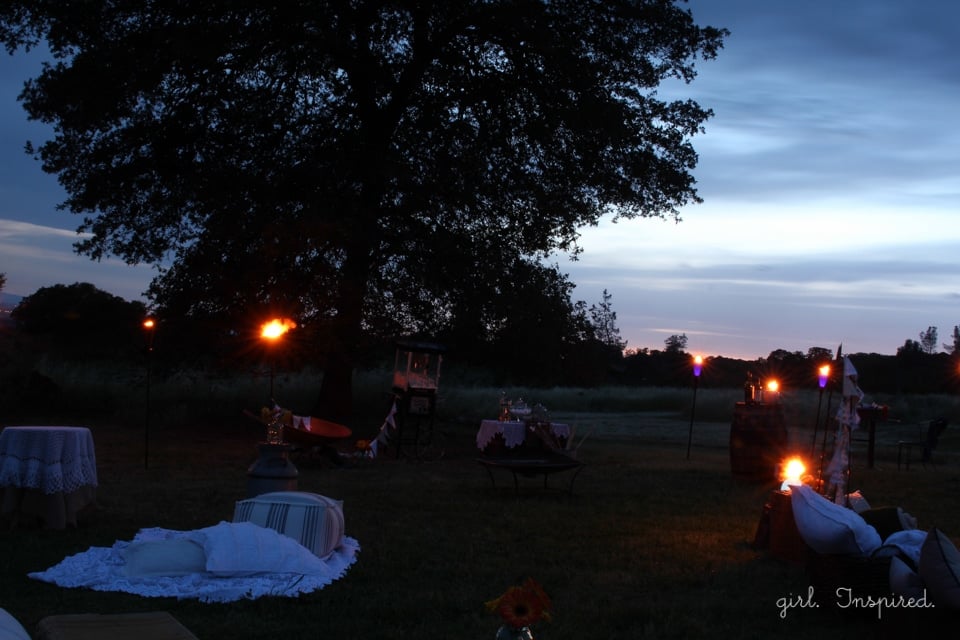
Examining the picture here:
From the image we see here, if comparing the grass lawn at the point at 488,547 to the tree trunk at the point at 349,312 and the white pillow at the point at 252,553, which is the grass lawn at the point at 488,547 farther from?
the tree trunk at the point at 349,312

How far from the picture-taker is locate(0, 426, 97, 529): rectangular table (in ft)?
27.5

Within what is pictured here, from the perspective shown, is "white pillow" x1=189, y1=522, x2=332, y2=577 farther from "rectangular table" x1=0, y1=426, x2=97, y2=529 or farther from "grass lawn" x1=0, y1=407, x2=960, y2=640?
"rectangular table" x1=0, y1=426, x2=97, y2=529

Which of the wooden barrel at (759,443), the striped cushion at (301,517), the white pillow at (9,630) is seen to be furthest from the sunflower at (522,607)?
the wooden barrel at (759,443)

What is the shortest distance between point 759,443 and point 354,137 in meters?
9.17

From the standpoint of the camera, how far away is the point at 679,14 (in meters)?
19.9

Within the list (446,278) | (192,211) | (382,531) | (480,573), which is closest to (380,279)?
(446,278)

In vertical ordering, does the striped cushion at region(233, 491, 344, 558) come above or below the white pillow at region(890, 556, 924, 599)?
below

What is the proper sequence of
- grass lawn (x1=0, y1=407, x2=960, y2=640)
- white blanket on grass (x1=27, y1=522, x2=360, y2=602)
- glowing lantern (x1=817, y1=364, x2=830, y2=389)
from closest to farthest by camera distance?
grass lawn (x1=0, y1=407, x2=960, y2=640)
white blanket on grass (x1=27, y1=522, x2=360, y2=602)
glowing lantern (x1=817, y1=364, x2=830, y2=389)

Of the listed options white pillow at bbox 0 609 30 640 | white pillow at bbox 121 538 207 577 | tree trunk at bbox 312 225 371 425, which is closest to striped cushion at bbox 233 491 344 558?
white pillow at bbox 121 538 207 577

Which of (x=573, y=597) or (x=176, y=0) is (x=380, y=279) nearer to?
(x=176, y=0)

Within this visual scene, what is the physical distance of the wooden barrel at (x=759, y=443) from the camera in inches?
551

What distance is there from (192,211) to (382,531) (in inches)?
463

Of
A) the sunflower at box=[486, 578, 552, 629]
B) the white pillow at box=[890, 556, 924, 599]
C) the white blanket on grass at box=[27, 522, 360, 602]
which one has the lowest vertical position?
the white blanket on grass at box=[27, 522, 360, 602]

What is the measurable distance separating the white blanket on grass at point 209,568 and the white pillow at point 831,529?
3.12m
